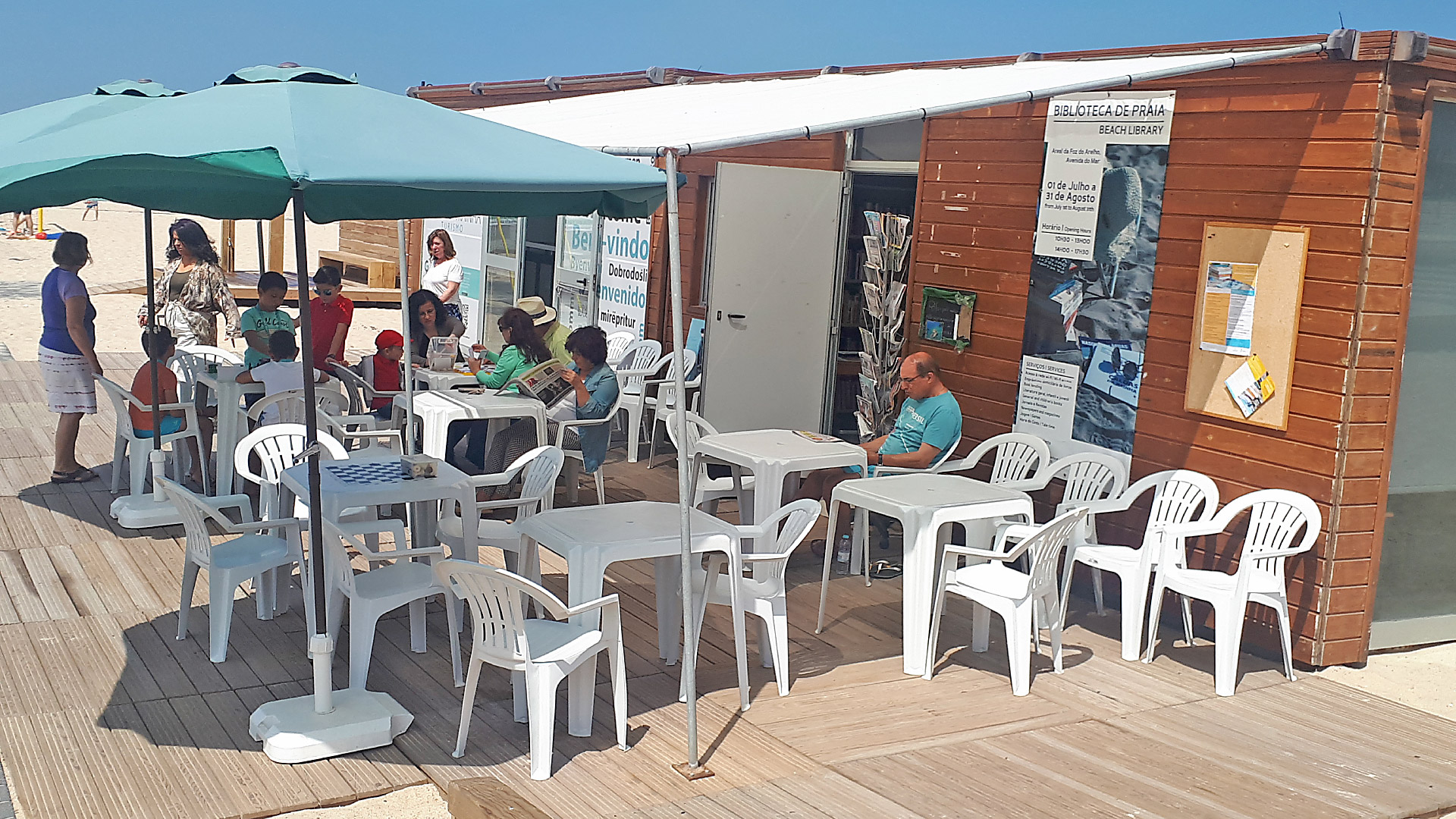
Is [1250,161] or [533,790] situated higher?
[1250,161]

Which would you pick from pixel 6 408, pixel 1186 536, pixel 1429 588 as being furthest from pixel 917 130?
pixel 6 408

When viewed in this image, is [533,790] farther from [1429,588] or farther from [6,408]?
[6,408]

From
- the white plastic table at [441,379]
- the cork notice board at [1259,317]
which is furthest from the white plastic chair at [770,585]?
the white plastic table at [441,379]

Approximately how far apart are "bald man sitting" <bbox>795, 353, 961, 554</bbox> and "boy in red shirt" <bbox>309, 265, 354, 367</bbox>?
9.94ft

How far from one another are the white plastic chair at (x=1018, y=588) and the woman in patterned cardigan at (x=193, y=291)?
15.5 ft

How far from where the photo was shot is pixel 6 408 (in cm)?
912

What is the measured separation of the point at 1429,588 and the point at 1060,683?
1.99 m

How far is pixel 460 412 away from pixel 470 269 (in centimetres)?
618

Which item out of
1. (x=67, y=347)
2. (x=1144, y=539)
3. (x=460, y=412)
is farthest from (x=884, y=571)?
(x=67, y=347)

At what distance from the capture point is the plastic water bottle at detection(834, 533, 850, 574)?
6266mm

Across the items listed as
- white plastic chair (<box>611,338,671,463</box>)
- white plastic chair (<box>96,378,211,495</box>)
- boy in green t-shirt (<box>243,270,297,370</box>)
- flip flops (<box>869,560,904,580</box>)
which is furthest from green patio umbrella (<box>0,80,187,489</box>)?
white plastic chair (<box>611,338,671,463</box>)

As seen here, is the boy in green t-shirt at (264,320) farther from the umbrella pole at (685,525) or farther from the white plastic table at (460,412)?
the umbrella pole at (685,525)

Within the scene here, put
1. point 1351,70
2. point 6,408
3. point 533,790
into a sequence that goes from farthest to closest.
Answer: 1. point 6,408
2. point 1351,70
3. point 533,790

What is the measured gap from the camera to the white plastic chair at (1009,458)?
6.06m
